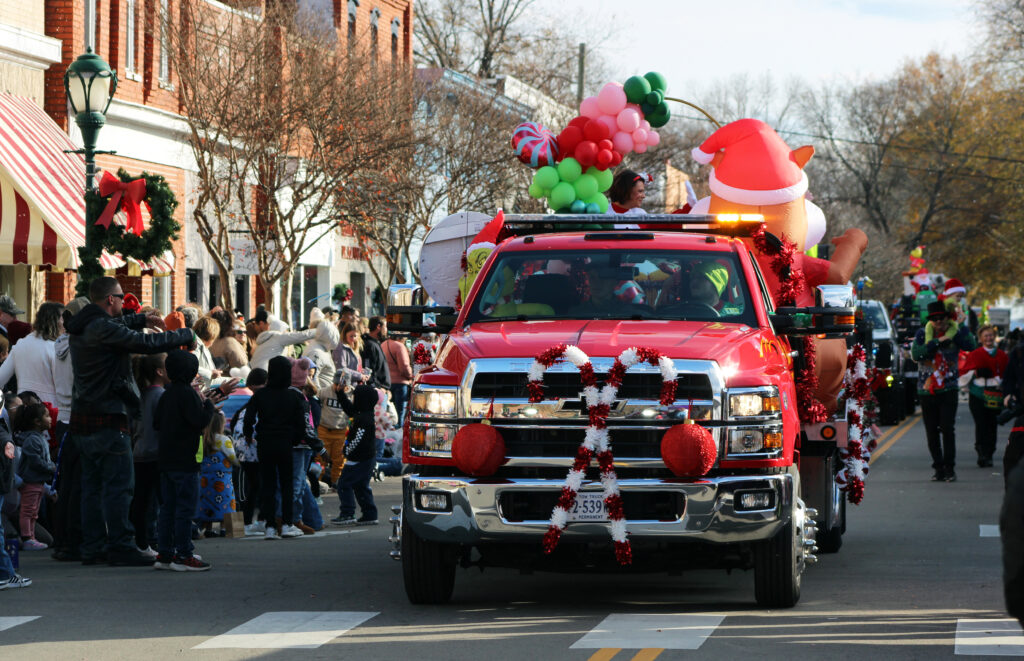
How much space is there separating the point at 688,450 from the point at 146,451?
16.9 ft

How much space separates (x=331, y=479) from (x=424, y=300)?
779 centimetres

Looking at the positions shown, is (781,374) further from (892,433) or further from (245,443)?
(892,433)

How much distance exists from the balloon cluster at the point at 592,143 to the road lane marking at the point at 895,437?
751cm

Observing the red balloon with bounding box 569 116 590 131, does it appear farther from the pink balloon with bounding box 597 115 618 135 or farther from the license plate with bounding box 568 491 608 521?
the license plate with bounding box 568 491 608 521

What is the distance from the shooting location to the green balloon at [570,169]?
45.9 ft

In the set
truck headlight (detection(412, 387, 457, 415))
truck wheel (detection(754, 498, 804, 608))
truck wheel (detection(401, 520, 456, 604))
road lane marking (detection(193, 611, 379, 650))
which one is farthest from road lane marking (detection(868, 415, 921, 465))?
road lane marking (detection(193, 611, 379, 650))

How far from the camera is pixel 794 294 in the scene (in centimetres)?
1169

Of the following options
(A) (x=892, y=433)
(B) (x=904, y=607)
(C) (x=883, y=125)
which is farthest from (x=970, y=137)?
(B) (x=904, y=607)

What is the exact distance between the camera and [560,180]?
1412 cm

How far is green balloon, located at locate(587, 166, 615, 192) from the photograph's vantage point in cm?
1405

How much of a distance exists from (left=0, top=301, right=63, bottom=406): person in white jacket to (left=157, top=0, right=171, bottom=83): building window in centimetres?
1257

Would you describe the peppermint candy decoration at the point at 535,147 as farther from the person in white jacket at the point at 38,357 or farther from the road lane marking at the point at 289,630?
the road lane marking at the point at 289,630

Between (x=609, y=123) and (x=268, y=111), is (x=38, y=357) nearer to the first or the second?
(x=609, y=123)

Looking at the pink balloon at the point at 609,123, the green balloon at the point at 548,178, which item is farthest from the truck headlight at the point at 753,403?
the pink balloon at the point at 609,123
